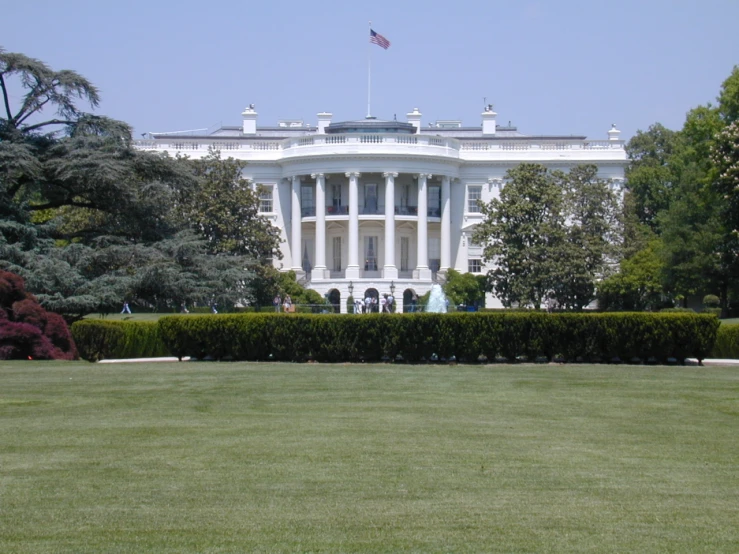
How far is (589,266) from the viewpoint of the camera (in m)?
60.3

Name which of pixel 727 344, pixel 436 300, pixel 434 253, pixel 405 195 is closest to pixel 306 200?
pixel 405 195

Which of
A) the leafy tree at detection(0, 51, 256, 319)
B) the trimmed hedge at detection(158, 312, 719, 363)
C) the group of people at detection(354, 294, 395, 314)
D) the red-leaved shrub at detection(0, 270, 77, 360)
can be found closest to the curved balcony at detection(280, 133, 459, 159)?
the group of people at detection(354, 294, 395, 314)

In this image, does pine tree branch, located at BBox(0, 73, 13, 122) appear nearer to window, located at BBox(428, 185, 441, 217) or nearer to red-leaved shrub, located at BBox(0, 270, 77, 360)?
red-leaved shrub, located at BBox(0, 270, 77, 360)

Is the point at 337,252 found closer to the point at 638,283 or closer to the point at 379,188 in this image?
the point at 379,188

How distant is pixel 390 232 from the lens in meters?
73.4

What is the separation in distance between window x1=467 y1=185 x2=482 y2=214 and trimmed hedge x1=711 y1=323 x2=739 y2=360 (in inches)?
2071

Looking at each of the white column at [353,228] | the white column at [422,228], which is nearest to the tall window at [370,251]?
the white column at [353,228]

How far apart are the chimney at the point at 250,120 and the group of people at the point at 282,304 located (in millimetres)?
25831

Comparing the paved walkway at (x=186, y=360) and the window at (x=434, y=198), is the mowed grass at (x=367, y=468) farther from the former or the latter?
the window at (x=434, y=198)

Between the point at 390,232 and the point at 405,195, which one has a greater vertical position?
the point at 405,195

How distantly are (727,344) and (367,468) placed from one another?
18352 mm

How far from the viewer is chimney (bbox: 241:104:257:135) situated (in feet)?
277

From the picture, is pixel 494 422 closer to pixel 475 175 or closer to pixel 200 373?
pixel 200 373

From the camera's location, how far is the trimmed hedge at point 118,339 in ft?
88.5
